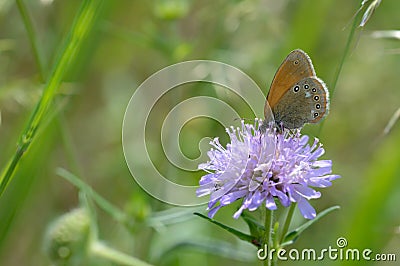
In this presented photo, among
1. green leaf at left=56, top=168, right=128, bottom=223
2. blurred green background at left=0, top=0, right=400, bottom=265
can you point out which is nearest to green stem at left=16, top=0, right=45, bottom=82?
blurred green background at left=0, top=0, right=400, bottom=265

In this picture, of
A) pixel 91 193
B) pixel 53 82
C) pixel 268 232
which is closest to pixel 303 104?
pixel 268 232

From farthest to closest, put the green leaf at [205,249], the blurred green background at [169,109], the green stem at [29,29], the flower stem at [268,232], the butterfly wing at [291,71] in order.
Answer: the blurred green background at [169,109], the green leaf at [205,249], the green stem at [29,29], the butterfly wing at [291,71], the flower stem at [268,232]

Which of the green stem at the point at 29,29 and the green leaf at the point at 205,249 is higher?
the green stem at the point at 29,29

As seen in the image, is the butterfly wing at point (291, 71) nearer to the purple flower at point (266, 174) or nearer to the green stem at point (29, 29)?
the purple flower at point (266, 174)

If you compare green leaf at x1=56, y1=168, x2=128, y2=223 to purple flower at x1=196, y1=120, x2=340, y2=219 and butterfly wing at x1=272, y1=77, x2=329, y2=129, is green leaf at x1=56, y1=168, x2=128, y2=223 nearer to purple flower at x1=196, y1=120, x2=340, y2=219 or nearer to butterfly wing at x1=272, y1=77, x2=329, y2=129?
purple flower at x1=196, y1=120, x2=340, y2=219

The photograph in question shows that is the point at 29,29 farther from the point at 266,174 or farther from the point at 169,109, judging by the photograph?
the point at 169,109

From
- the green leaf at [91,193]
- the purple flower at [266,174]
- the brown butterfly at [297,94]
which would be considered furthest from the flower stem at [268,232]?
the green leaf at [91,193]
